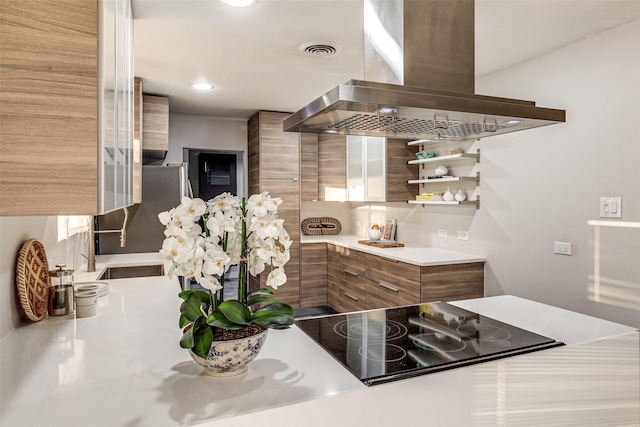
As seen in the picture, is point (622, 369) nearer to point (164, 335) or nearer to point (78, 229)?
point (164, 335)

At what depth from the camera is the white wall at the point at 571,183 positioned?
2.32 m

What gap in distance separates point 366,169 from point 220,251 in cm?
365

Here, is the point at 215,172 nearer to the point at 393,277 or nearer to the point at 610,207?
the point at 393,277

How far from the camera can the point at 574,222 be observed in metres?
2.61

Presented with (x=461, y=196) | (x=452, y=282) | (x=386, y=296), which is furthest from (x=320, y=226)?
(x=452, y=282)

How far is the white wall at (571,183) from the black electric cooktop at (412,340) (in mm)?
1227

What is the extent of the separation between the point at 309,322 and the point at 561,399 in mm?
918

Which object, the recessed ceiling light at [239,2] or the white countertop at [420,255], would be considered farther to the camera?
the white countertop at [420,255]

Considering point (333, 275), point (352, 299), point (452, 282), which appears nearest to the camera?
point (452, 282)

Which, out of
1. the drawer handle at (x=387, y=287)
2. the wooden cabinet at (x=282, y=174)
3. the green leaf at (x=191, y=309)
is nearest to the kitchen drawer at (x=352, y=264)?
the drawer handle at (x=387, y=287)

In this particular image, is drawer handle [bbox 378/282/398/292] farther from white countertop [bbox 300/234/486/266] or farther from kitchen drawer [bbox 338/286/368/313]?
kitchen drawer [bbox 338/286/368/313]

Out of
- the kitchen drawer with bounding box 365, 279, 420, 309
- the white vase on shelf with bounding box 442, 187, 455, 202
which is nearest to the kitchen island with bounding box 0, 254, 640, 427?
the kitchen drawer with bounding box 365, 279, 420, 309

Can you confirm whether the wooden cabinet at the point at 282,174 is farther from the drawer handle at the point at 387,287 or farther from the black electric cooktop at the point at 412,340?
the black electric cooktop at the point at 412,340

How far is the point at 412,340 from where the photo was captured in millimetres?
1462
